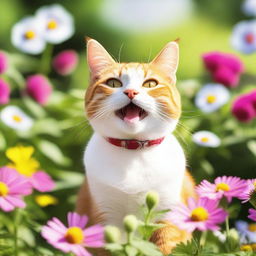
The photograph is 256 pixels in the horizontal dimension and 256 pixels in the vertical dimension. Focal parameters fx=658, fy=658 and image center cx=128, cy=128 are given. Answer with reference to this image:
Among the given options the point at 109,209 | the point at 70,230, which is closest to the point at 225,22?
the point at 109,209

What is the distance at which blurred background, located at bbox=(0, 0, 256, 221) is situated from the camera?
193 cm

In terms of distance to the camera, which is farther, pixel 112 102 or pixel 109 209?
pixel 109 209

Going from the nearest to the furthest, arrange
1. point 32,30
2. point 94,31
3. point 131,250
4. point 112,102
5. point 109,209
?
point 131,250, point 112,102, point 109,209, point 32,30, point 94,31

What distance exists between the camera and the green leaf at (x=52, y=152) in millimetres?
1906

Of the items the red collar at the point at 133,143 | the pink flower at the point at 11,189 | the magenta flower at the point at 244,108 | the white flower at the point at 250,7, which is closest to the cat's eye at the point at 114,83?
the red collar at the point at 133,143

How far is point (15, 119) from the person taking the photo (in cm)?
193

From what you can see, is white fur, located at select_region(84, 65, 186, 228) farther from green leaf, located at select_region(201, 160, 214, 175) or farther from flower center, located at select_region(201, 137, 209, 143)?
green leaf, located at select_region(201, 160, 214, 175)

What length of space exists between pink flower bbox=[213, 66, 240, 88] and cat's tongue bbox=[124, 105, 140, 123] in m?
0.87

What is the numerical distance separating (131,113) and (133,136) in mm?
52

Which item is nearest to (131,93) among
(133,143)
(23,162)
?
(133,143)

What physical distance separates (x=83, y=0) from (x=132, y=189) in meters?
1.74

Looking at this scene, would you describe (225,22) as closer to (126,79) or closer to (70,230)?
(126,79)

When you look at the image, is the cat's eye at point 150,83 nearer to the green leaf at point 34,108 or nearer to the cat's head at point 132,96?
the cat's head at point 132,96

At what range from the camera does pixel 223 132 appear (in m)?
1.98
